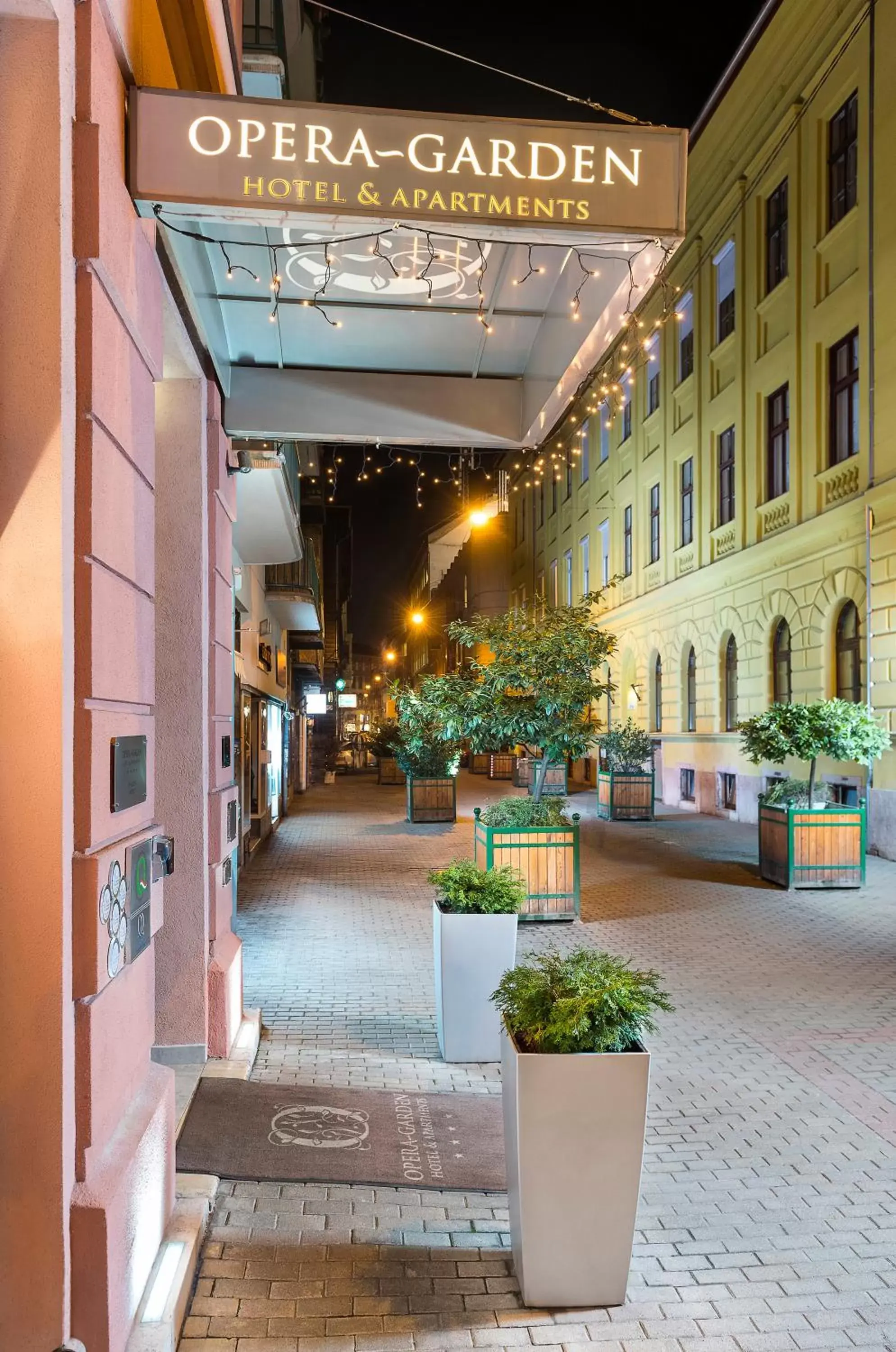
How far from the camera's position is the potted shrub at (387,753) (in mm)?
30041

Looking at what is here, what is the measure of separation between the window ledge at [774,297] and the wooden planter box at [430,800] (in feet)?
41.3

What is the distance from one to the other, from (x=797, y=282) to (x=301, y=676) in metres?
20.5

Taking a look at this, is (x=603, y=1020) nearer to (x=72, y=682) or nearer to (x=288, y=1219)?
(x=288, y=1219)

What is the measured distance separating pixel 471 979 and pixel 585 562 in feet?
104

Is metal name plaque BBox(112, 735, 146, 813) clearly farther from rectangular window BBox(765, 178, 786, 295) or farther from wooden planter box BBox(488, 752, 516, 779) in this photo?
wooden planter box BBox(488, 752, 516, 779)

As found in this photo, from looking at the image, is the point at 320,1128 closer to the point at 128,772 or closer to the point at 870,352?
the point at 128,772

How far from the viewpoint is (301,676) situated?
3422 centimetres

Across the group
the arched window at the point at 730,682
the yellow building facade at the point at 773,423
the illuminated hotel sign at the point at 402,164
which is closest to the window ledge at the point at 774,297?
the yellow building facade at the point at 773,423

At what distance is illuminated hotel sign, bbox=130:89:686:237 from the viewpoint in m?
3.69

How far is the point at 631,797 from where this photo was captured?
23.1 m

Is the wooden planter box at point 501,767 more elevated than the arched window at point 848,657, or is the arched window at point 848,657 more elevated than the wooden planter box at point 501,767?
the arched window at point 848,657

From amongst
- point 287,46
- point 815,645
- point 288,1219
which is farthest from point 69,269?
point 815,645

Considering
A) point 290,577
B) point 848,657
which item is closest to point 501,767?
point 290,577

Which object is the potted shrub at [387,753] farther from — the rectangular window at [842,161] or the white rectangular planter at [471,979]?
the white rectangular planter at [471,979]
